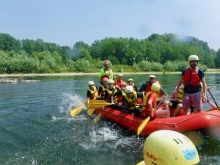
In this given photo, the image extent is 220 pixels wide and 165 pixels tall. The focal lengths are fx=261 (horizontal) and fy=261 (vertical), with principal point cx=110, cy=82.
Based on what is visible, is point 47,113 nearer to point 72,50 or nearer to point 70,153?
point 70,153

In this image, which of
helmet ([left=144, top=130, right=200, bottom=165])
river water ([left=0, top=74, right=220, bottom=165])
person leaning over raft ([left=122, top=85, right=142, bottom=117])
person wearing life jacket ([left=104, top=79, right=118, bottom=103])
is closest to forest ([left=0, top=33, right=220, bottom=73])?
river water ([left=0, top=74, right=220, bottom=165])

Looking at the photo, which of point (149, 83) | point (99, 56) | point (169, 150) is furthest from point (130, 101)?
point (99, 56)

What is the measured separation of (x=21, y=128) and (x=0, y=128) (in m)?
0.63

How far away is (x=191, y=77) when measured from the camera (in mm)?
6281

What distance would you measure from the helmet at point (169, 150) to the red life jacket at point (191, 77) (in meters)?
4.30

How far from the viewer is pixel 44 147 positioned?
20.7 ft

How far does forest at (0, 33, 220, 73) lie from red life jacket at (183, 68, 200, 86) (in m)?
38.6

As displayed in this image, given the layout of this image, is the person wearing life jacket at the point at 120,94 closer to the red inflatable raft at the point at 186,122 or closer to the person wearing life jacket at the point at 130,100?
the person wearing life jacket at the point at 130,100

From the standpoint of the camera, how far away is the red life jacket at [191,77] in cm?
624

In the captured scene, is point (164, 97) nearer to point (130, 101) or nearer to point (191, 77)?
point (130, 101)

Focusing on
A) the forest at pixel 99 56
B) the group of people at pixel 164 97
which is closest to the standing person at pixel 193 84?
the group of people at pixel 164 97

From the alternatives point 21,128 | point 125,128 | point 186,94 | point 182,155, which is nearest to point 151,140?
point 182,155

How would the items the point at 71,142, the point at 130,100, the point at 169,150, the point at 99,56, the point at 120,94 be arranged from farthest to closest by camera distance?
the point at 99,56 → the point at 120,94 → the point at 130,100 → the point at 71,142 → the point at 169,150

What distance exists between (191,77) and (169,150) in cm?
445
